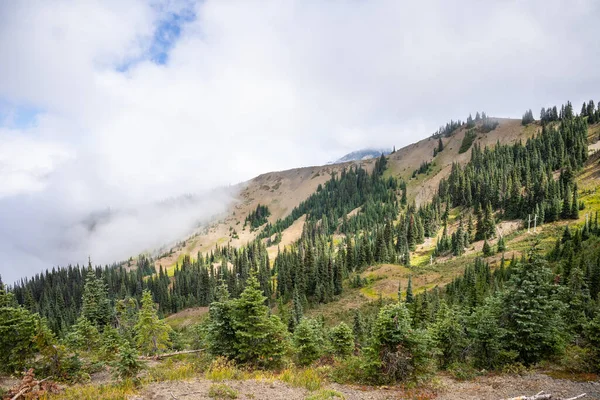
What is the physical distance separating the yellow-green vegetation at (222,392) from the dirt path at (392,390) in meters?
0.22

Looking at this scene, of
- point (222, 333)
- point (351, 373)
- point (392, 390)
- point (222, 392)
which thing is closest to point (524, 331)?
point (392, 390)

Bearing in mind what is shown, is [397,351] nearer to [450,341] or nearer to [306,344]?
[450,341]

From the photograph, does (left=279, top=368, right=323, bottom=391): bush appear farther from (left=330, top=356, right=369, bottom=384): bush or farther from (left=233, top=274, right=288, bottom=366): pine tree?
(left=233, top=274, right=288, bottom=366): pine tree

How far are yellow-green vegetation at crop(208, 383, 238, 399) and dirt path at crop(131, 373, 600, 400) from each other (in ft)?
0.72

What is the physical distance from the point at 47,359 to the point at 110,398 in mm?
13579

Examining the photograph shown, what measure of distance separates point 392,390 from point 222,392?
8.66 meters

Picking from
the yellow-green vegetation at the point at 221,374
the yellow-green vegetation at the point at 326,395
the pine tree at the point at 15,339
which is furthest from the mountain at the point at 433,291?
the yellow-green vegetation at the point at 326,395

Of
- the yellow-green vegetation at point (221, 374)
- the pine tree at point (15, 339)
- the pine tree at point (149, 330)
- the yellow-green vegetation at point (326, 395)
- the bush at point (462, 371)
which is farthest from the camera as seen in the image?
the pine tree at point (149, 330)

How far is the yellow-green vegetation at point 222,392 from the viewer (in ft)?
46.0

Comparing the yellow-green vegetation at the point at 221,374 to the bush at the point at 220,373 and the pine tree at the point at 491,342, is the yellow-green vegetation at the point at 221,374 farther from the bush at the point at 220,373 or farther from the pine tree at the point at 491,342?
the pine tree at the point at 491,342

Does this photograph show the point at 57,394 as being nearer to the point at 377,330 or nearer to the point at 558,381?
the point at 377,330

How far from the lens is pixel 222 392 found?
561 inches

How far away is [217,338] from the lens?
22.9 m

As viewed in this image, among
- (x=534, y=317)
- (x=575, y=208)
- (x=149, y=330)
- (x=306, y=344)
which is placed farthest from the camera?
(x=575, y=208)
